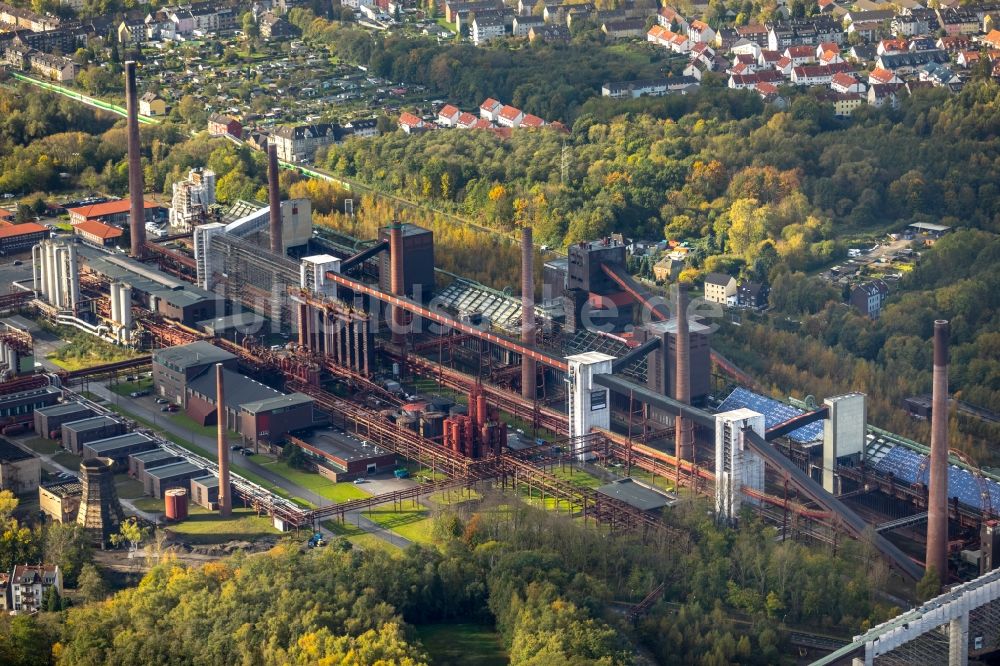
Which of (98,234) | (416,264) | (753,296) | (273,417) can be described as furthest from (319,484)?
(98,234)

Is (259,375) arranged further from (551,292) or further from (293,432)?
(551,292)

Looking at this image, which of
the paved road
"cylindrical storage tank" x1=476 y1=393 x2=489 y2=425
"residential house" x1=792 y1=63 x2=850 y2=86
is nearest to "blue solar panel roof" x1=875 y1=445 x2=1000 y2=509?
"cylindrical storage tank" x1=476 y1=393 x2=489 y2=425

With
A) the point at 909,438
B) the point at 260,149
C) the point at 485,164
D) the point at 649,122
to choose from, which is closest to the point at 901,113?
the point at 649,122

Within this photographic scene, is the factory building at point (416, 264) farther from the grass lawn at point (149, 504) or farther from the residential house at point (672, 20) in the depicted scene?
the residential house at point (672, 20)

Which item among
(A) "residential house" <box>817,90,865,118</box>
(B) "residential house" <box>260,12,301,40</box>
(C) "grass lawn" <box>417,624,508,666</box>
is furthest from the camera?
(B) "residential house" <box>260,12,301,40</box>

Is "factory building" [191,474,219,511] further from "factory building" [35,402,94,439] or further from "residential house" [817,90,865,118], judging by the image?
"residential house" [817,90,865,118]

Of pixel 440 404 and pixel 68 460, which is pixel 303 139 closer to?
pixel 440 404
